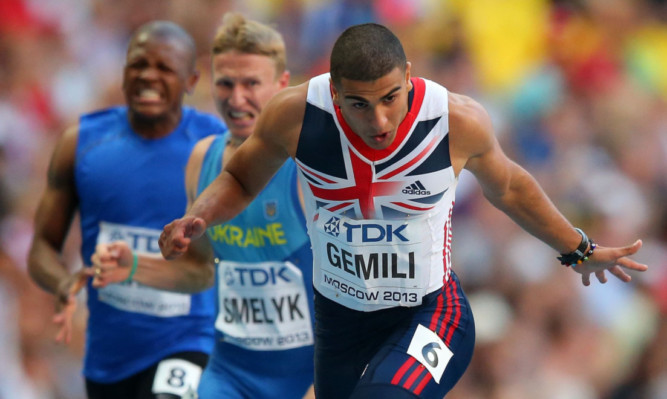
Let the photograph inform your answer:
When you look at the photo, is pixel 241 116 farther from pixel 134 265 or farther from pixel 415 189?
pixel 415 189

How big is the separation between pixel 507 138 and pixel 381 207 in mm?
6349

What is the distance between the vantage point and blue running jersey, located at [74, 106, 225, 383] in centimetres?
599

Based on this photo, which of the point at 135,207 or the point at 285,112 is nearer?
the point at 285,112

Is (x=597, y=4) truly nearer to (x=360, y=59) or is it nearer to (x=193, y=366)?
(x=193, y=366)

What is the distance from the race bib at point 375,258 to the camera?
14.1 ft

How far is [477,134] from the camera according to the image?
4258mm

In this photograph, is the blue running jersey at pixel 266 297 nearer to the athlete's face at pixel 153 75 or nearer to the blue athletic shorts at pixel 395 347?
the blue athletic shorts at pixel 395 347

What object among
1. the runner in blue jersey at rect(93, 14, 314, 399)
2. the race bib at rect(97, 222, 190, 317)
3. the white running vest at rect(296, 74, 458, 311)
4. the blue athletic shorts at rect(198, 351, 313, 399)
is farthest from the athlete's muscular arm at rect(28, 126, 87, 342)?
the white running vest at rect(296, 74, 458, 311)

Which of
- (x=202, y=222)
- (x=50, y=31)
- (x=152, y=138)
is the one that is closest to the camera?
(x=202, y=222)

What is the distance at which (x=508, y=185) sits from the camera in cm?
449

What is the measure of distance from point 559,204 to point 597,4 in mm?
3746

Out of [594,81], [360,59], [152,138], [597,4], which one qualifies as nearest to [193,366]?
[152,138]

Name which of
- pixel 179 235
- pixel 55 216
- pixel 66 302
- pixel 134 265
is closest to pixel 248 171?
pixel 179 235

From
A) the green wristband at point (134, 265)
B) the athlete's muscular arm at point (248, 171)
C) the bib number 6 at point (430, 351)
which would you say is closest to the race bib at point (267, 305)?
the green wristband at point (134, 265)
